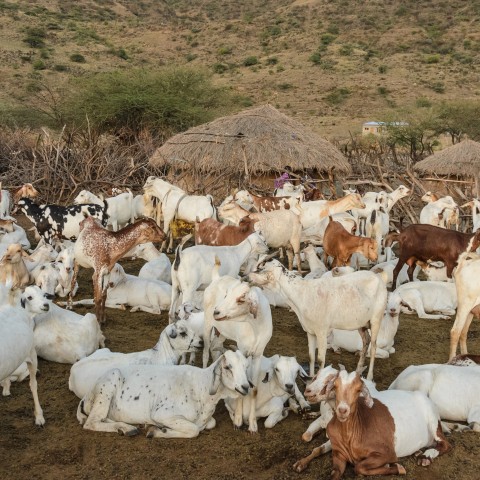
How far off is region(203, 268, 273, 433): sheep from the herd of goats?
15 millimetres

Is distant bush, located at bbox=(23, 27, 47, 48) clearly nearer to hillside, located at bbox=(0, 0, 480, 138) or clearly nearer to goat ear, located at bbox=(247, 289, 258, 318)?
hillside, located at bbox=(0, 0, 480, 138)

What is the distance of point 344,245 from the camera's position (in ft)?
38.0

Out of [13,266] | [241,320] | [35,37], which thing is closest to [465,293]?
[241,320]

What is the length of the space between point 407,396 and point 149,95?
25.6 m

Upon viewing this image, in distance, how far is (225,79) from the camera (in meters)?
56.3

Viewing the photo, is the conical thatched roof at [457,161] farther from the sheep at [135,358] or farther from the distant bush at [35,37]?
the distant bush at [35,37]

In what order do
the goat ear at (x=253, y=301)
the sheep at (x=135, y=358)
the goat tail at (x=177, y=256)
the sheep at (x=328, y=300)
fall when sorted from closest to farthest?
the goat ear at (x=253, y=301) → the sheep at (x=135, y=358) → the sheep at (x=328, y=300) → the goat tail at (x=177, y=256)

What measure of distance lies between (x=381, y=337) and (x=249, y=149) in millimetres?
11629

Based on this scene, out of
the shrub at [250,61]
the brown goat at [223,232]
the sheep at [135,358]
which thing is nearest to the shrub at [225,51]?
the shrub at [250,61]

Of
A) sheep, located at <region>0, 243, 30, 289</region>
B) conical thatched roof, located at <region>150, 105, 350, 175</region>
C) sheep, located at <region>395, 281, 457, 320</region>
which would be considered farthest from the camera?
conical thatched roof, located at <region>150, 105, 350, 175</region>

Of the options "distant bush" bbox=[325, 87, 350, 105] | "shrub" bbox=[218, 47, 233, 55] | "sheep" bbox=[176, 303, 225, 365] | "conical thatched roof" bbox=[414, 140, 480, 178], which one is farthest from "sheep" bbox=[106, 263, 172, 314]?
"shrub" bbox=[218, 47, 233, 55]

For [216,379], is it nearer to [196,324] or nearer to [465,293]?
[196,324]

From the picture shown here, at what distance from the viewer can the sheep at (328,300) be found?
23.1 feet

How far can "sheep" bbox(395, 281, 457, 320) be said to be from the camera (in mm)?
9977
